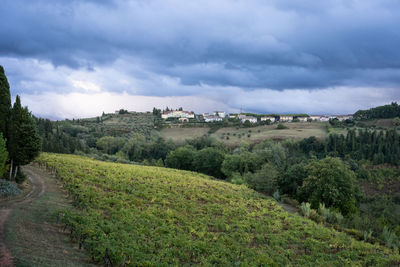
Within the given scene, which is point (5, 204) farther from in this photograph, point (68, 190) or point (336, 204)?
point (336, 204)

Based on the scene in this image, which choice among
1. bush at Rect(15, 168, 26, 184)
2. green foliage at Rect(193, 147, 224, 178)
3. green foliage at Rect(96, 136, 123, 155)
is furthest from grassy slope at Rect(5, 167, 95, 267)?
green foliage at Rect(96, 136, 123, 155)

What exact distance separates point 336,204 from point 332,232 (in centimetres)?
1376

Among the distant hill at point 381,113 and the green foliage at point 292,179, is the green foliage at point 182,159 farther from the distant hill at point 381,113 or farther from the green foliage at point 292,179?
the distant hill at point 381,113

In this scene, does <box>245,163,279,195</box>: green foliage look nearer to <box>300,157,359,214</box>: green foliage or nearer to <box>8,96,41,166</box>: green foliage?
<box>300,157,359,214</box>: green foliage

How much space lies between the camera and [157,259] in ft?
44.2

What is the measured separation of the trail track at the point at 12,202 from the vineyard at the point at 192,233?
8.05 ft

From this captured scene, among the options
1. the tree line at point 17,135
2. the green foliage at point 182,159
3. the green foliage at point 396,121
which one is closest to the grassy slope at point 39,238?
the tree line at point 17,135

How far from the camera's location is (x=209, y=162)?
73.9 m

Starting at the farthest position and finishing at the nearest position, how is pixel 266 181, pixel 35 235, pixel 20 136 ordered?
pixel 266 181
pixel 20 136
pixel 35 235

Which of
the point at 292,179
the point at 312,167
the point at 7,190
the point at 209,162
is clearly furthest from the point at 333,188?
the point at 209,162

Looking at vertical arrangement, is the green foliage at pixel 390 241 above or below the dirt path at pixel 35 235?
below

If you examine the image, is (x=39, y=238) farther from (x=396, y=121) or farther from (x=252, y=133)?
(x=396, y=121)

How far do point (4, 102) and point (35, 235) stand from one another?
1817 cm

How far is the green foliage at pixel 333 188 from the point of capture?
113ft
